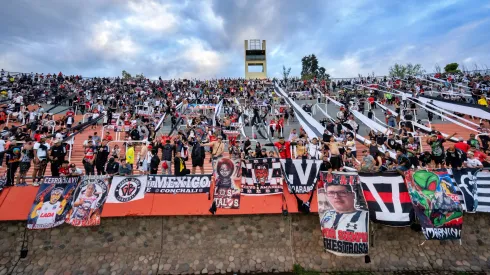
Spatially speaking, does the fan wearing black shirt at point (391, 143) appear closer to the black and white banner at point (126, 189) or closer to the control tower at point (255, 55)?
the black and white banner at point (126, 189)

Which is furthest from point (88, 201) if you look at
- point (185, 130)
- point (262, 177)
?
point (185, 130)

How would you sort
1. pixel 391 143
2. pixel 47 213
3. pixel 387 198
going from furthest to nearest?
pixel 391 143 → pixel 47 213 → pixel 387 198

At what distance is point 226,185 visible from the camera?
769 cm

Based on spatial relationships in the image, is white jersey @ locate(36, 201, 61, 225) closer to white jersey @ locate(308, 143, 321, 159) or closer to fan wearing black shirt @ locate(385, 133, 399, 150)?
white jersey @ locate(308, 143, 321, 159)

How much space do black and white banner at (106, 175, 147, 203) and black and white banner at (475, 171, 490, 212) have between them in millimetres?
9431

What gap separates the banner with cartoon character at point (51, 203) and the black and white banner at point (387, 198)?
8299mm

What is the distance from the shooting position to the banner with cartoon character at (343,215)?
6.82 metres

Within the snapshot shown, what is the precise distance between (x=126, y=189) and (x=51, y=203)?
210cm

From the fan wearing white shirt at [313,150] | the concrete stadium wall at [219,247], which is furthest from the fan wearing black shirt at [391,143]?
the concrete stadium wall at [219,247]

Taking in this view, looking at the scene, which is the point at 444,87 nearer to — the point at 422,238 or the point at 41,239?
the point at 422,238

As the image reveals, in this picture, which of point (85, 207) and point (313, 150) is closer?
point (85, 207)

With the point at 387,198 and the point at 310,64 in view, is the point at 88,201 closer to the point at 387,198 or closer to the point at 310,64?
the point at 387,198

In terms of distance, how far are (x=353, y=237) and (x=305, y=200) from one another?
152cm

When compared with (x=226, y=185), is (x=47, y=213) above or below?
below
